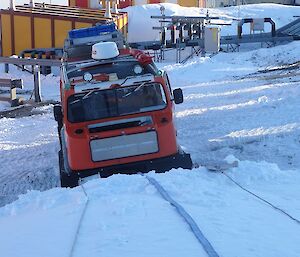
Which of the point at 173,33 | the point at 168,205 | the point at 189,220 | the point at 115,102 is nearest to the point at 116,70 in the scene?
the point at 115,102

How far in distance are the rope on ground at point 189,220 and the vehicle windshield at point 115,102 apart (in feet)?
7.62

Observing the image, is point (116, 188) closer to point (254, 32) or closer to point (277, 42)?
point (277, 42)

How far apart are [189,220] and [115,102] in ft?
13.3

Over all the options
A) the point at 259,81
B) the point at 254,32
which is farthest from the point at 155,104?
the point at 254,32

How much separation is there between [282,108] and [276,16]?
113 feet

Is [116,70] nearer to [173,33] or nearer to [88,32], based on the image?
[88,32]

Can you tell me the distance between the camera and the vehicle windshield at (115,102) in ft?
29.9

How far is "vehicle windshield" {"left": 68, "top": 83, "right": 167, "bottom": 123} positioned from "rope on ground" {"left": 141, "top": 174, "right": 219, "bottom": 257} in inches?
91.4

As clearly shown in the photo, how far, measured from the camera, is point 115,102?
30.1ft

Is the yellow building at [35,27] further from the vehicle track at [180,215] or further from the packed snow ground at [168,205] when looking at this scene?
the vehicle track at [180,215]

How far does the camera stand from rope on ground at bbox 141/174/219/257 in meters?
4.68

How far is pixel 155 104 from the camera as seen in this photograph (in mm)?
9250

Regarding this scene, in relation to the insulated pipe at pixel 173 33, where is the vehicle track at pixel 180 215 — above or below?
below

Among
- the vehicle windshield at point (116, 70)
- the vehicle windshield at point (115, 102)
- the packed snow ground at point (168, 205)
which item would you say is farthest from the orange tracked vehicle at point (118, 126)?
the packed snow ground at point (168, 205)
